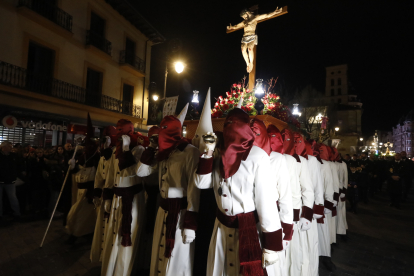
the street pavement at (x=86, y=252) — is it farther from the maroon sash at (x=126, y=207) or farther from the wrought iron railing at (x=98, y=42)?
the wrought iron railing at (x=98, y=42)

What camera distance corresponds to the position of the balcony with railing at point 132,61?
56.7 ft

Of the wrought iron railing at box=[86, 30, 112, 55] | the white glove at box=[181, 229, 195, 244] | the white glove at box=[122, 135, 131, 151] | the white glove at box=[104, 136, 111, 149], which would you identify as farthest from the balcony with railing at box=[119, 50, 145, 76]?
the white glove at box=[181, 229, 195, 244]

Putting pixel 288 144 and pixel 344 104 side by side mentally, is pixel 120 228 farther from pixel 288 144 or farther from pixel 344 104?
pixel 344 104

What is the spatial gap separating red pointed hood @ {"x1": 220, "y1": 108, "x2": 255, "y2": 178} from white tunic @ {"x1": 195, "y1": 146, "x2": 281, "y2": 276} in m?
0.11

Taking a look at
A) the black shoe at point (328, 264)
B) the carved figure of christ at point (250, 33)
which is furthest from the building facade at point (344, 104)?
the black shoe at point (328, 264)

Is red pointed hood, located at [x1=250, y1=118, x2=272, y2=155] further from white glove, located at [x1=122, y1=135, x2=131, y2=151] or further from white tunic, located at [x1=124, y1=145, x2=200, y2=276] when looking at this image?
white glove, located at [x1=122, y1=135, x2=131, y2=151]

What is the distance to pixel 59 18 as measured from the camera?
500 inches

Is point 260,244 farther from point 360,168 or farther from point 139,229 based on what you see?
point 360,168

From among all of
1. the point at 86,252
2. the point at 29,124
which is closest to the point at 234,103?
the point at 86,252

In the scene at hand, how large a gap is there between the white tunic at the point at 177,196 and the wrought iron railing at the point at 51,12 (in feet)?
42.9

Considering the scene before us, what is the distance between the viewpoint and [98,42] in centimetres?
1544

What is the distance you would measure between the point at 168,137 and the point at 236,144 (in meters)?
1.23

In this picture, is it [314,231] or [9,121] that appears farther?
[9,121]

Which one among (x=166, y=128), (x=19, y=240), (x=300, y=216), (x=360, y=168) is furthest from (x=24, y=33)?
(x=360, y=168)
